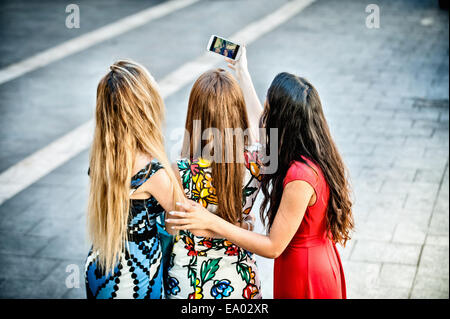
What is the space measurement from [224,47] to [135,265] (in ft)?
4.18

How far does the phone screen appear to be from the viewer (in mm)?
3041

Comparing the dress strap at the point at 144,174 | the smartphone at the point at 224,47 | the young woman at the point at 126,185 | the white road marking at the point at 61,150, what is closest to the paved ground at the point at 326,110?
the white road marking at the point at 61,150

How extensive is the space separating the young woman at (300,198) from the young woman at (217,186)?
0.12m

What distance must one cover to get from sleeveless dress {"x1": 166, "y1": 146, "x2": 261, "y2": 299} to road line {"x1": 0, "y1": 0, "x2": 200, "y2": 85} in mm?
7602

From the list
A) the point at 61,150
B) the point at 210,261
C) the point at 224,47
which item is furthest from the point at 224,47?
the point at 61,150

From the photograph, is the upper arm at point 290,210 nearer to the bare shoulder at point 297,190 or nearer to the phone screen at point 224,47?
the bare shoulder at point 297,190

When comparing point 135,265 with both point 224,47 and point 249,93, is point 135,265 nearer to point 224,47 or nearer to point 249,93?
point 249,93

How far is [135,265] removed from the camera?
8.37ft

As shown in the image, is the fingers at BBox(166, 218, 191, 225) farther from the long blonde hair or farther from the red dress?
the red dress

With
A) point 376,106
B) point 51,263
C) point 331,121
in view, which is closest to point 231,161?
point 51,263

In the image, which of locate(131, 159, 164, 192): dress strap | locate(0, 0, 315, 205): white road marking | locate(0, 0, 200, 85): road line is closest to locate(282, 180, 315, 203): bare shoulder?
locate(131, 159, 164, 192): dress strap

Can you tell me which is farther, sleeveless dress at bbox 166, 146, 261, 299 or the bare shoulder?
sleeveless dress at bbox 166, 146, 261, 299

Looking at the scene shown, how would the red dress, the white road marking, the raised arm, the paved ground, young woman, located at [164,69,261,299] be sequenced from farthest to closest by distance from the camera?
the white road marking → the paved ground → the raised arm → the red dress → young woman, located at [164,69,261,299]

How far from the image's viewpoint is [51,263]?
486 centimetres
